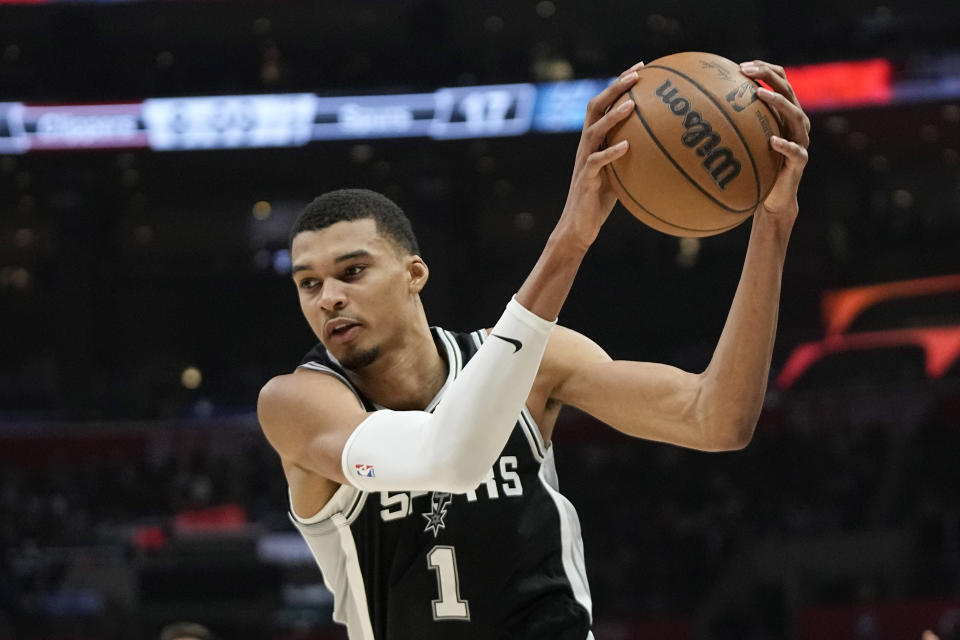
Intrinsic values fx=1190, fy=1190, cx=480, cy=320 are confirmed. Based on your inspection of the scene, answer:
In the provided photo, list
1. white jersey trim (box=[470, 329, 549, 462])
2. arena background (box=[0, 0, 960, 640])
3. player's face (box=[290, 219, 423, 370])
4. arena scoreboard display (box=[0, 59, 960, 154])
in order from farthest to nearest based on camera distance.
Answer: arena scoreboard display (box=[0, 59, 960, 154]) < arena background (box=[0, 0, 960, 640]) < white jersey trim (box=[470, 329, 549, 462]) < player's face (box=[290, 219, 423, 370])

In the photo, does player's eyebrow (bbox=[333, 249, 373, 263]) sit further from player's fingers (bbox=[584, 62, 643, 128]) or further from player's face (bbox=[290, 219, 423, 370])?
player's fingers (bbox=[584, 62, 643, 128])

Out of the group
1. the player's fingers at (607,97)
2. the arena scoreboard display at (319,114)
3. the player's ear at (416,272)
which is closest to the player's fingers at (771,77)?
the player's fingers at (607,97)

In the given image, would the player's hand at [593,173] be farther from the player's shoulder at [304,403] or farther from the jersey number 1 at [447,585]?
the jersey number 1 at [447,585]

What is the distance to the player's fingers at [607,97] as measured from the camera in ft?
8.05

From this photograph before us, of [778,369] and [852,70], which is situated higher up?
[852,70]

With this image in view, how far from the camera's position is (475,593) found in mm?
2602

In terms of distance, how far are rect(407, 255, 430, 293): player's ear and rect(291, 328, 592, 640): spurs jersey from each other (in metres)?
0.28

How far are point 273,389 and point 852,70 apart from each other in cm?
1278

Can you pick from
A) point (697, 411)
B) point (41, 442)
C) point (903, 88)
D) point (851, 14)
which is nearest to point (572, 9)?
point (851, 14)

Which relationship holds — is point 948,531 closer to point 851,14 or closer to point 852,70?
point 852,70

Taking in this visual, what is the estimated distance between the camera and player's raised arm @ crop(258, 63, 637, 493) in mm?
2168

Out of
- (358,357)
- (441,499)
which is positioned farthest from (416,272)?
(441,499)

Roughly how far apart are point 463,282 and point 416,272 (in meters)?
15.1

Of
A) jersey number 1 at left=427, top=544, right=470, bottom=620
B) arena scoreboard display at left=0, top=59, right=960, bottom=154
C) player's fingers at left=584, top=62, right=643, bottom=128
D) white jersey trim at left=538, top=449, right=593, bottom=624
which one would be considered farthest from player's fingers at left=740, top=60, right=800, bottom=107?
arena scoreboard display at left=0, top=59, right=960, bottom=154
